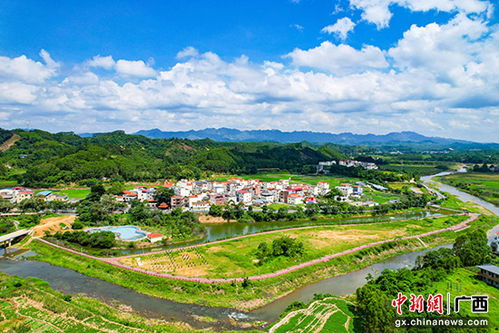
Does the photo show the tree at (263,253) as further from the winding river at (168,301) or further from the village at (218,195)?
the village at (218,195)

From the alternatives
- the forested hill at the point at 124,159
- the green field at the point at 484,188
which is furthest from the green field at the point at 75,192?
the green field at the point at 484,188

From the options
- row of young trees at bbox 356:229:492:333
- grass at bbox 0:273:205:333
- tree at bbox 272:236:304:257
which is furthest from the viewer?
tree at bbox 272:236:304:257

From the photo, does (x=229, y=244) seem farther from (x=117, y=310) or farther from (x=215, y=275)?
(x=117, y=310)

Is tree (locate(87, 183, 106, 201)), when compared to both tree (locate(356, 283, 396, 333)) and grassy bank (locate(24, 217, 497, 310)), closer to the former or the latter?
grassy bank (locate(24, 217, 497, 310))

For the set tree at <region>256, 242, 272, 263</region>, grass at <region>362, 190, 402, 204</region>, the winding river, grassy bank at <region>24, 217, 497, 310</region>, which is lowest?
the winding river

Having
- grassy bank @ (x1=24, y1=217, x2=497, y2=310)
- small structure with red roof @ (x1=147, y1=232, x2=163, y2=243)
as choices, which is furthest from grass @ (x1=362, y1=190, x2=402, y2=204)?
small structure with red roof @ (x1=147, y1=232, x2=163, y2=243)

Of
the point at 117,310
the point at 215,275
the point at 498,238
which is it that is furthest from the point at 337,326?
the point at 498,238

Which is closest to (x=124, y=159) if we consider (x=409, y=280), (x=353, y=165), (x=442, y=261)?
(x=409, y=280)
